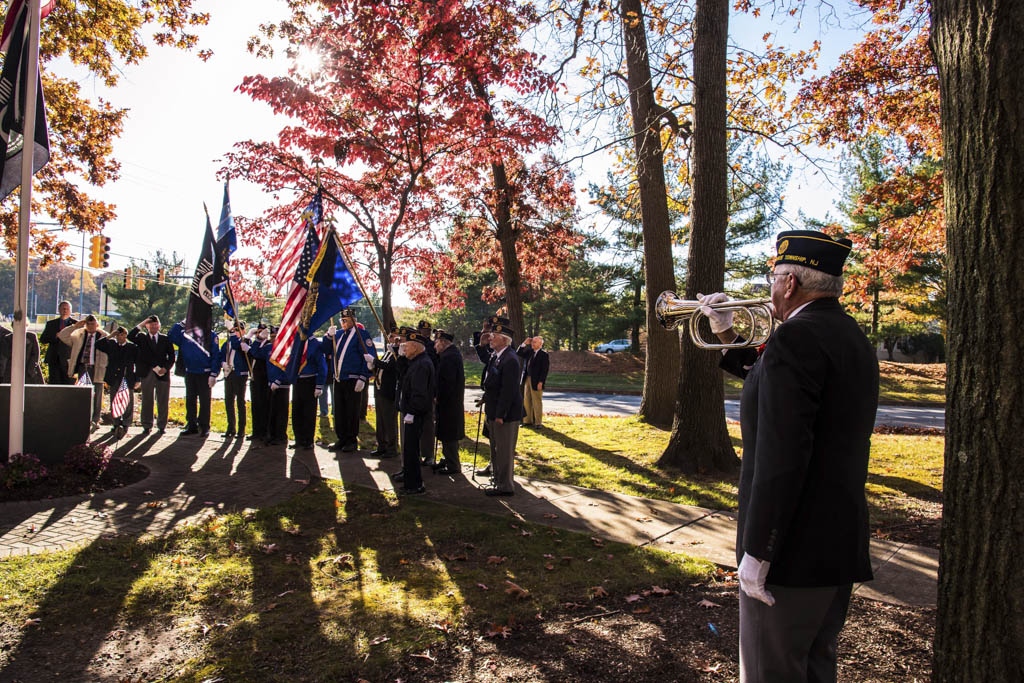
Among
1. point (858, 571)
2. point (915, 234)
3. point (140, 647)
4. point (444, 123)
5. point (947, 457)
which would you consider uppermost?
point (444, 123)

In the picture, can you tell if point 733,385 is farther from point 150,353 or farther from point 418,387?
point 418,387

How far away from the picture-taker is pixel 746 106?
13758 mm

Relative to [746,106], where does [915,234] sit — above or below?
below

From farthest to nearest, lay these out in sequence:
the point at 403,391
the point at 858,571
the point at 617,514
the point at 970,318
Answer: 1. the point at 403,391
2. the point at 617,514
3. the point at 970,318
4. the point at 858,571

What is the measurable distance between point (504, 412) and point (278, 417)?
5.23 metres

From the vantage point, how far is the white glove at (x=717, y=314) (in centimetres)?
317

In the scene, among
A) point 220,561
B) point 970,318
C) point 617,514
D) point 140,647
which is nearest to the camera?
point 970,318

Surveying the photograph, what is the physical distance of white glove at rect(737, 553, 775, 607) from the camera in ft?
7.75

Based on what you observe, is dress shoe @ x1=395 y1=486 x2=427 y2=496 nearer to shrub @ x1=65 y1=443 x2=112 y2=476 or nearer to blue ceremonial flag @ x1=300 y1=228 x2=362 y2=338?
blue ceremonial flag @ x1=300 y1=228 x2=362 y2=338

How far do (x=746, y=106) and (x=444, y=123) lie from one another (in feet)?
21.6

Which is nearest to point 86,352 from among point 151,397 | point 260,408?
point 151,397

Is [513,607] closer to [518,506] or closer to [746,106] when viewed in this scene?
[518,506]

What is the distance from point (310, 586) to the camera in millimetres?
4977

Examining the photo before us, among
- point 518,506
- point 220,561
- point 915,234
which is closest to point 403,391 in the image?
point 518,506
